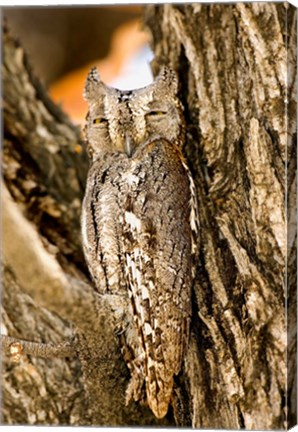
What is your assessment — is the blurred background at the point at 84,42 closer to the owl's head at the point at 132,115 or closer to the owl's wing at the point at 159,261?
the owl's head at the point at 132,115

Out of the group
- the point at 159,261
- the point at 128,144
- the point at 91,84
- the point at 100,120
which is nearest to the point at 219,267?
the point at 159,261

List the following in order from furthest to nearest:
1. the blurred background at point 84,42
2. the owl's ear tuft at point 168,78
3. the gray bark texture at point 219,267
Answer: the blurred background at point 84,42 < the owl's ear tuft at point 168,78 < the gray bark texture at point 219,267

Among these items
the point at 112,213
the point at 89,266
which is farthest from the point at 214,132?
the point at 89,266

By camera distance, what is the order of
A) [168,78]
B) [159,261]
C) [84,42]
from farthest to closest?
[84,42] < [168,78] < [159,261]

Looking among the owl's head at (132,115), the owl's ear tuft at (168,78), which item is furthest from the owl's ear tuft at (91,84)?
the owl's ear tuft at (168,78)

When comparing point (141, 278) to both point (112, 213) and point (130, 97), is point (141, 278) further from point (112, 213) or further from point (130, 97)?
point (130, 97)

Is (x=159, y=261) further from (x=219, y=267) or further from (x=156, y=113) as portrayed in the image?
(x=156, y=113)
